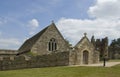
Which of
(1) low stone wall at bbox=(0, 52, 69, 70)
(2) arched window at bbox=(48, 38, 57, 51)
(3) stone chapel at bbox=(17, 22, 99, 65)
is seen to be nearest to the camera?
(1) low stone wall at bbox=(0, 52, 69, 70)

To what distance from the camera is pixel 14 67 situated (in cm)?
4100

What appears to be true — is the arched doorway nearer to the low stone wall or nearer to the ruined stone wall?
the low stone wall

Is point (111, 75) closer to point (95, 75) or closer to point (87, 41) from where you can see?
point (95, 75)

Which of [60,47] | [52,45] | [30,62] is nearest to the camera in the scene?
[30,62]

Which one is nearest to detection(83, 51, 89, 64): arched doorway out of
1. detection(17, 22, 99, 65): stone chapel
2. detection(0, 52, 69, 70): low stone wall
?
detection(17, 22, 99, 65): stone chapel

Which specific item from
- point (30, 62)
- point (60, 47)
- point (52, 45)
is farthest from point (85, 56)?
point (52, 45)

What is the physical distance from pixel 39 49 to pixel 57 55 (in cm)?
802

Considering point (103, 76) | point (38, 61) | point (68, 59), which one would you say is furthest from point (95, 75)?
point (38, 61)

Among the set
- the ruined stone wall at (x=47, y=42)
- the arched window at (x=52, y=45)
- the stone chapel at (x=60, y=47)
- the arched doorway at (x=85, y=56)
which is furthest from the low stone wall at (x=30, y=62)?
the arched window at (x=52, y=45)

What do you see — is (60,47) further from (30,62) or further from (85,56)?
(30,62)

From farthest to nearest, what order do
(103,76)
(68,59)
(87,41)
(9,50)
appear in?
(9,50) → (87,41) → (68,59) → (103,76)

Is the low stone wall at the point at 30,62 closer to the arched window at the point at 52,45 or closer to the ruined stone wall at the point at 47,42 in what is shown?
the ruined stone wall at the point at 47,42

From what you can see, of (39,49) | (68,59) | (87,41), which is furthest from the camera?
(39,49)

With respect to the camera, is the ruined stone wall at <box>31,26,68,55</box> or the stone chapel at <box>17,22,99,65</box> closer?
the stone chapel at <box>17,22,99,65</box>
